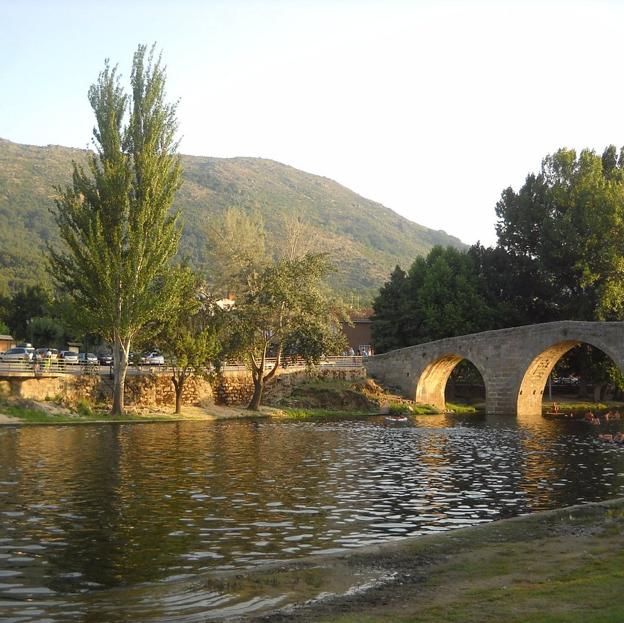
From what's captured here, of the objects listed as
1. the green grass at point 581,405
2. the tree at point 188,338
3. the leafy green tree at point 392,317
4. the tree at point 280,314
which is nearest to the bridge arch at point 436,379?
the leafy green tree at point 392,317

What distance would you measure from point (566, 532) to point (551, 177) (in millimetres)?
63910

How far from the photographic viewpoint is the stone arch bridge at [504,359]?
5841cm

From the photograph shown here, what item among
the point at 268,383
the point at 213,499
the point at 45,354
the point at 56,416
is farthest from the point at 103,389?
the point at 213,499

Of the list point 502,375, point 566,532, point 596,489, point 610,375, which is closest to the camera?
point 566,532

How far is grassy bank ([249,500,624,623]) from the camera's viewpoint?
10.0 m

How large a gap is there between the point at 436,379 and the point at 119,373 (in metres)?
32.7

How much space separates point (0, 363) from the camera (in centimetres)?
4647

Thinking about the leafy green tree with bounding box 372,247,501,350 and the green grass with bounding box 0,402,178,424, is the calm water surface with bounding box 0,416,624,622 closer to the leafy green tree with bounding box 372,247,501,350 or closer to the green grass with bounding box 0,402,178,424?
the green grass with bounding box 0,402,178,424

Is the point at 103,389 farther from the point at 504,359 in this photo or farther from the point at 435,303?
the point at 435,303

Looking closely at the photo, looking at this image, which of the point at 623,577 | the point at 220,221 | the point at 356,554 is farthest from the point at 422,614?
the point at 220,221

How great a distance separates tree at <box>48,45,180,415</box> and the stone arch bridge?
28.0 meters

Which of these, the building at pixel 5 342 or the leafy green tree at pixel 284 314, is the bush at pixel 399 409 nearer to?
the leafy green tree at pixel 284 314

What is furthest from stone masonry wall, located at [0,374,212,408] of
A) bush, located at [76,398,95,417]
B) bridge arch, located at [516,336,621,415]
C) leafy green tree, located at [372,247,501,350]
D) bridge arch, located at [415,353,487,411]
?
leafy green tree, located at [372,247,501,350]

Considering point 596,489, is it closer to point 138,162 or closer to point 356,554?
point 356,554
